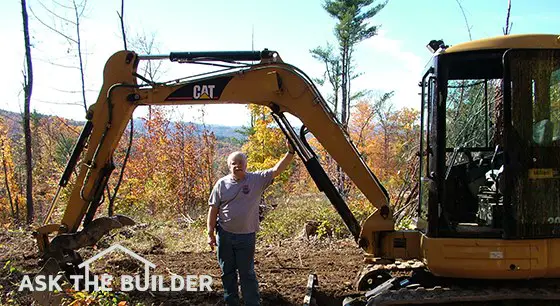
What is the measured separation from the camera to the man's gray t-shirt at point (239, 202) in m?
4.63

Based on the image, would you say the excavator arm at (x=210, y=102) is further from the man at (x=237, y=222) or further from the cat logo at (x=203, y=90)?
the man at (x=237, y=222)

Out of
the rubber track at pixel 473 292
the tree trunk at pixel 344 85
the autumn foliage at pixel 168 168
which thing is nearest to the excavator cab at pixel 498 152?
the rubber track at pixel 473 292

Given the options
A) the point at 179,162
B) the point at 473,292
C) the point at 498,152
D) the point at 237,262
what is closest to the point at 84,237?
the point at 237,262

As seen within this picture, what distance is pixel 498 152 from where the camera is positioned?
425 cm

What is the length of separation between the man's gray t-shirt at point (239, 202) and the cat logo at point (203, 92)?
3.14 feet

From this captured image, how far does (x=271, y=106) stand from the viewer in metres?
4.97

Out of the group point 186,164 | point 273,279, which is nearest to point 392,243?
point 273,279

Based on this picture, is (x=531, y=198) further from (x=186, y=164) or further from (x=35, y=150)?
(x=35, y=150)

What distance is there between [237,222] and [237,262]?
1.40 feet

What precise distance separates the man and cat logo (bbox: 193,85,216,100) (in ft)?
2.58

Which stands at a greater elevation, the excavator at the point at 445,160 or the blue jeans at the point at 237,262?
the excavator at the point at 445,160

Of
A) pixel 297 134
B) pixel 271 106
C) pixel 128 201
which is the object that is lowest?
pixel 128 201

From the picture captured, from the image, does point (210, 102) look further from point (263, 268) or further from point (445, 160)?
point (263, 268)

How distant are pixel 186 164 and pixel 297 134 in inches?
786
